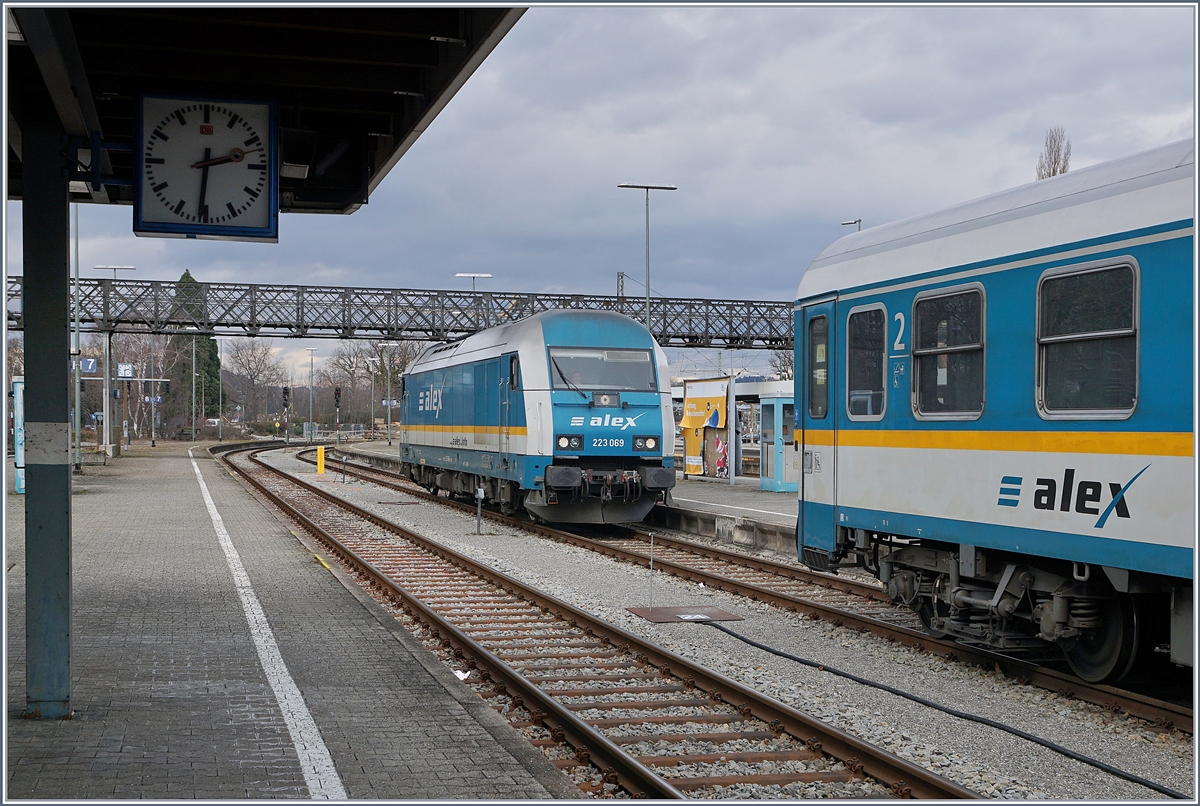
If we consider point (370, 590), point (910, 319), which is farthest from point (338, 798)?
point (370, 590)

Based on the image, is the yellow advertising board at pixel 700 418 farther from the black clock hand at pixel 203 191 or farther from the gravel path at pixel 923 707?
the black clock hand at pixel 203 191

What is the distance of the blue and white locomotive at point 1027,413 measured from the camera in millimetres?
6562

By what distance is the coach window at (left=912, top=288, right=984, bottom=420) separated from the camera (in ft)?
26.6

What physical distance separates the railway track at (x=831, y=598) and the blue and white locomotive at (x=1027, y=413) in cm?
20

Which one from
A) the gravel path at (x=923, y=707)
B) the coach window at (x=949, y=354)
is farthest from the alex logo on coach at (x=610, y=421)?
the coach window at (x=949, y=354)

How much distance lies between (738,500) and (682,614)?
12.7 m

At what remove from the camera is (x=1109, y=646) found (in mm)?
7500

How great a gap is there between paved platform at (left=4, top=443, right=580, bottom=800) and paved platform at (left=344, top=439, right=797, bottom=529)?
341 inches

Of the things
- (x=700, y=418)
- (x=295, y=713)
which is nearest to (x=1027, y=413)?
(x=295, y=713)

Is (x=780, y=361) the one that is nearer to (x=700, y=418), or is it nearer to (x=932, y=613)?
(x=700, y=418)

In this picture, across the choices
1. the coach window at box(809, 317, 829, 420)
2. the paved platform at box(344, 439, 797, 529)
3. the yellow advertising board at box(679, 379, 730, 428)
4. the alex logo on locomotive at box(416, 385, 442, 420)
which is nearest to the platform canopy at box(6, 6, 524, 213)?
the coach window at box(809, 317, 829, 420)

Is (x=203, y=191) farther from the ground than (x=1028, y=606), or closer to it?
farther from the ground

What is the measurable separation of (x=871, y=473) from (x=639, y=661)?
2.54m

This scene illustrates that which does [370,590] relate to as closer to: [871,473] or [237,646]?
[237,646]
